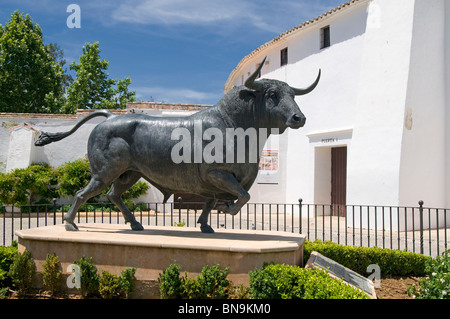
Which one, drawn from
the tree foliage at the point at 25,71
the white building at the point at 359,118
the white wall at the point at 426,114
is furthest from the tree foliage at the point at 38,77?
the white wall at the point at 426,114

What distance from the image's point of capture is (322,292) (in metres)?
3.67

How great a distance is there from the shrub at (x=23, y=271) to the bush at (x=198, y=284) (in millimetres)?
1728

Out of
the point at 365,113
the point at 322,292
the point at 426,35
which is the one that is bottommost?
the point at 322,292

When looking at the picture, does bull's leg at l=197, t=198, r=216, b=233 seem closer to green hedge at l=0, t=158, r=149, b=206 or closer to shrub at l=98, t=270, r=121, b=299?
shrub at l=98, t=270, r=121, b=299

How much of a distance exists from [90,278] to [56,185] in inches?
540

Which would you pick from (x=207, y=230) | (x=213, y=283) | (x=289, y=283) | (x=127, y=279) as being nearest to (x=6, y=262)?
(x=127, y=279)

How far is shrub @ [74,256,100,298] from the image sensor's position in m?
4.50

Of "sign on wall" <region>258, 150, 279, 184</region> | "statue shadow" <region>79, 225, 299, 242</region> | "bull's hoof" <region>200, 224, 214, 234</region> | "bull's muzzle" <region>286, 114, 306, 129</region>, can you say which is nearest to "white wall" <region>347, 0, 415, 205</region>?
"sign on wall" <region>258, 150, 279, 184</region>

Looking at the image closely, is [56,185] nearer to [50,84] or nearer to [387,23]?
[50,84]

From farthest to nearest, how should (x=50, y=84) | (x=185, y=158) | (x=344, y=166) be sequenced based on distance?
(x=50, y=84) → (x=344, y=166) → (x=185, y=158)

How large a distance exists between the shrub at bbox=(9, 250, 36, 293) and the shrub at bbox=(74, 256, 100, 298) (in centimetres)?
66

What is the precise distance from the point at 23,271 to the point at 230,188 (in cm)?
269

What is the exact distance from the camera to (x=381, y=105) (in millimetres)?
12742
